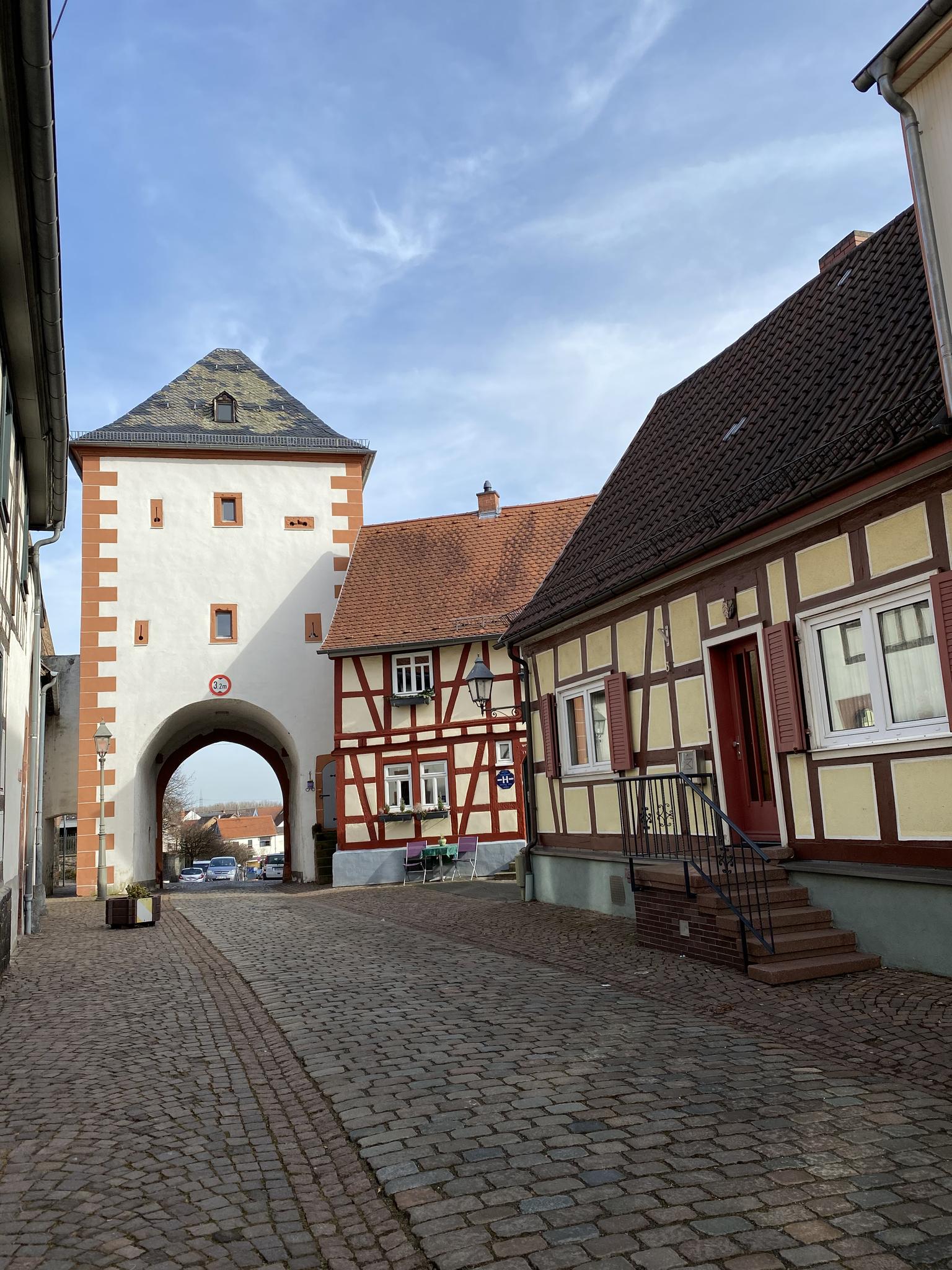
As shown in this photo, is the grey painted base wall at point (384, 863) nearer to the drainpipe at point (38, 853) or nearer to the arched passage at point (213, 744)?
the drainpipe at point (38, 853)

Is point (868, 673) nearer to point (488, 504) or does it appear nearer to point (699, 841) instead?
point (699, 841)

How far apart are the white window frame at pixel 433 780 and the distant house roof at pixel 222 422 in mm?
8620

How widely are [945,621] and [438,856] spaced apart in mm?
15550

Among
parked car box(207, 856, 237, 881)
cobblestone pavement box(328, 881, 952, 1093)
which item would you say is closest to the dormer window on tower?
cobblestone pavement box(328, 881, 952, 1093)

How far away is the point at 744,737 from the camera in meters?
9.89

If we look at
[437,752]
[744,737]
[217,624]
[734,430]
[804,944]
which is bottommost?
[804,944]

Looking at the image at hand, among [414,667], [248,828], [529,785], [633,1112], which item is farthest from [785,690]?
[248,828]

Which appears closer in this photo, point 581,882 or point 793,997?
point 793,997

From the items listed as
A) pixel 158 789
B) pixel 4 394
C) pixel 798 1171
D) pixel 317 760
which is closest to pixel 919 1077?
pixel 798 1171

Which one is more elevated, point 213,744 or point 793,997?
point 213,744

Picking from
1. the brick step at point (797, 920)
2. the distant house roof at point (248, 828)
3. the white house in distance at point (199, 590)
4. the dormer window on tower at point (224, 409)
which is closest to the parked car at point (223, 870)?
the white house in distance at point (199, 590)

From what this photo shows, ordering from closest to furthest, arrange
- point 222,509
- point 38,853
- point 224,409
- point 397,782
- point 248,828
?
point 38,853, point 397,782, point 222,509, point 224,409, point 248,828

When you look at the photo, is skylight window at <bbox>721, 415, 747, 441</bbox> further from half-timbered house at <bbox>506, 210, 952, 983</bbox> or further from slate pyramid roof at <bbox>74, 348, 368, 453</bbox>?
slate pyramid roof at <bbox>74, 348, 368, 453</bbox>

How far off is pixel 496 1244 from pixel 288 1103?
222 centimetres
